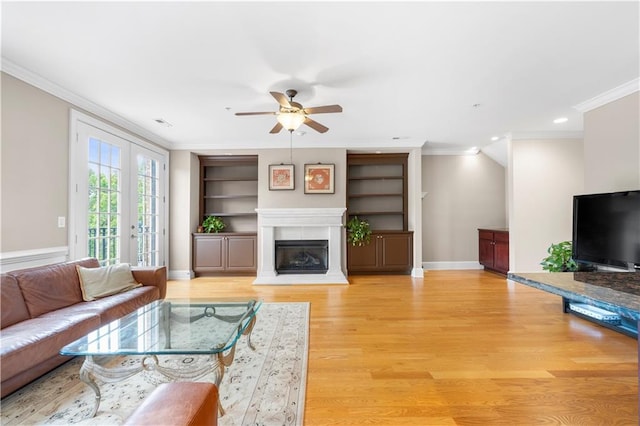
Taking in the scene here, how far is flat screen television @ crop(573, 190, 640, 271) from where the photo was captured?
249 centimetres

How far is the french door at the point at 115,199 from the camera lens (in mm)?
3270

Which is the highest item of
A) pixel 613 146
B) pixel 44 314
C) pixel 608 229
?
pixel 613 146

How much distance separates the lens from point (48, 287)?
2.42m

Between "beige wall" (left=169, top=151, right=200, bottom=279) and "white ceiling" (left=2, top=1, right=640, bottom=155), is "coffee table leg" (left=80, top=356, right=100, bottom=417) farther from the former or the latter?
"beige wall" (left=169, top=151, right=200, bottom=279)

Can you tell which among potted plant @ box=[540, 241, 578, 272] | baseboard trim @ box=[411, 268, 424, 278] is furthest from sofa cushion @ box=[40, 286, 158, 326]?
potted plant @ box=[540, 241, 578, 272]

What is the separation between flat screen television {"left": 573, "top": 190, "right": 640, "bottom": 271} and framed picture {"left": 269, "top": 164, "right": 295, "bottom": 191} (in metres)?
4.09

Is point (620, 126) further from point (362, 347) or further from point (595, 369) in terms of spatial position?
point (362, 347)

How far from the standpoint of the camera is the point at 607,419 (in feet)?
5.25

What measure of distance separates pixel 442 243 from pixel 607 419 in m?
4.64

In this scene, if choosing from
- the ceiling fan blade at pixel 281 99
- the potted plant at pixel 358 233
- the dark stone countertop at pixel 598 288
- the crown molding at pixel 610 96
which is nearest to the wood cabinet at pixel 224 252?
the potted plant at pixel 358 233

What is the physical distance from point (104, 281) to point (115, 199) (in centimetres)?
157

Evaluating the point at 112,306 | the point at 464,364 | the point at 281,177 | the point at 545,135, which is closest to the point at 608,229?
the point at 464,364

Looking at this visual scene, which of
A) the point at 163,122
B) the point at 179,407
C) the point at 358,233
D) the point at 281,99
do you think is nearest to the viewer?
the point at 179,407

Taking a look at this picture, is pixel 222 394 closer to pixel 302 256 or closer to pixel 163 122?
pixel 302 256
